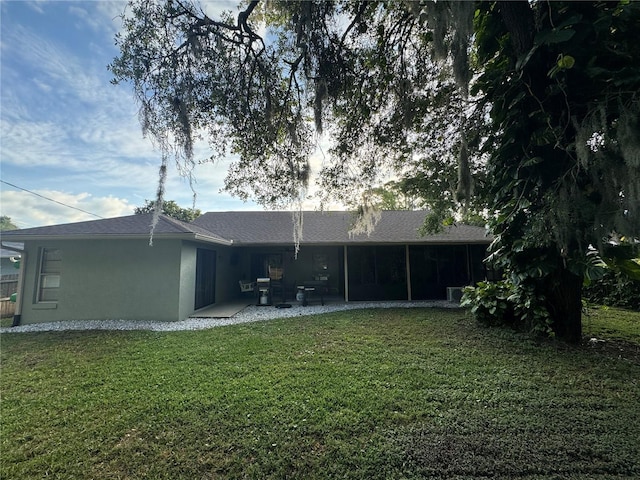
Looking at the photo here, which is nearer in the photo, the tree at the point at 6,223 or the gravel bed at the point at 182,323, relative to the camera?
the gravel bed at the point at 182,323

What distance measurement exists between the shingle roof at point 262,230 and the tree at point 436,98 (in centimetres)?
249

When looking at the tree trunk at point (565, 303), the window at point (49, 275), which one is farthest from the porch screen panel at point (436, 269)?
the window at point (49, 275)

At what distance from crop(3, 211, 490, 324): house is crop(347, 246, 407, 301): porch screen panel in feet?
0.12

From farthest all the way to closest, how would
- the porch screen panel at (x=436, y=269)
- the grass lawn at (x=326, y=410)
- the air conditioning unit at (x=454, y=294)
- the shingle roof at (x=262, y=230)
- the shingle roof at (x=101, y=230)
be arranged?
the porch screen panel at (x=436, y=269) < the air conditioning unit at (x=454, y=294) < the shingle roof at (x=262, y=230) < the shingle roof at (x=101, y=230) < the grass lawn at (x=326, y=410)

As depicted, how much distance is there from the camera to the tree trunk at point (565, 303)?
433 cm

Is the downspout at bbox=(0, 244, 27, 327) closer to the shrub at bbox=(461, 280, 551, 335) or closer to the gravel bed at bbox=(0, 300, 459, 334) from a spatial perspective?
the gravel bed at bbox=(0, 300, 459, 334)

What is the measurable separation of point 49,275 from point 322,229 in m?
8.50

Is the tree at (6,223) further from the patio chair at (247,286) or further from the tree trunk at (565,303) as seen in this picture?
the tree trunk at (565,303)

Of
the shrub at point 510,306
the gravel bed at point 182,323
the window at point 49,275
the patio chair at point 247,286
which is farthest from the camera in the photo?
Result: the patio chair at point 247,286

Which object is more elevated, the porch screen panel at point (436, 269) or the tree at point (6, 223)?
the tree at point (6, 223)

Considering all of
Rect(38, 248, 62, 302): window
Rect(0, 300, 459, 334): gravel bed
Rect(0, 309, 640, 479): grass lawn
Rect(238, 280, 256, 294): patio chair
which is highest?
Rect(38, 248, 62, 302): window

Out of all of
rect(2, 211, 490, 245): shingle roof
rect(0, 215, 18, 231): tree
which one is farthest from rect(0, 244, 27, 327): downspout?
rect(0, 215, 18, 231): tree

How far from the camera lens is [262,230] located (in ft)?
36.7

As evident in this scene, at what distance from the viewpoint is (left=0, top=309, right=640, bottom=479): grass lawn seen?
2125 mm
